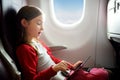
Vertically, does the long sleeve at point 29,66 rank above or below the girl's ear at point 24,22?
below

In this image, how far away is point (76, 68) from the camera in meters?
1.34

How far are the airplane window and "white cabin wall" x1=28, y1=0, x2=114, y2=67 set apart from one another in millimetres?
51

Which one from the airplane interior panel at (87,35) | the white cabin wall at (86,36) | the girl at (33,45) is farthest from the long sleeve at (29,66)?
the white cabin wall at (86,36)

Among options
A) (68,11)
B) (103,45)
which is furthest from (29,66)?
(103,45)

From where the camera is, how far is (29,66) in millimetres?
1176

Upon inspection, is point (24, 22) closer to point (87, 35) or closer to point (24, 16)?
point (24, 16)

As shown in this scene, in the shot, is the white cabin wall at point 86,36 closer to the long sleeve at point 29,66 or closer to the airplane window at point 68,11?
the airplane window at point 68,11

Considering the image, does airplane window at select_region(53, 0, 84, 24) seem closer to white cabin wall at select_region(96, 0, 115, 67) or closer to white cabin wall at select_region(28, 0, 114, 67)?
white cabin wall at select_region(28, 0, 114, 67)

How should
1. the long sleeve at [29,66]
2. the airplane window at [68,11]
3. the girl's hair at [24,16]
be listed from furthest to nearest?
the airplane window at [68,11], the girl's hair at [24,16], the long sleeve at [29,66]

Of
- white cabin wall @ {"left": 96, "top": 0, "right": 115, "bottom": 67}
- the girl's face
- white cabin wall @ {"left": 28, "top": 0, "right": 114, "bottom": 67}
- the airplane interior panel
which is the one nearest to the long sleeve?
the girl's face

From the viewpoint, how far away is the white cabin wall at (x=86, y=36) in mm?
1920

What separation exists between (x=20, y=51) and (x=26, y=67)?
0.36ft

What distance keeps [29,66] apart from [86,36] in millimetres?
900

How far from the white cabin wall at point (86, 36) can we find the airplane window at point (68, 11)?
0.17ft
